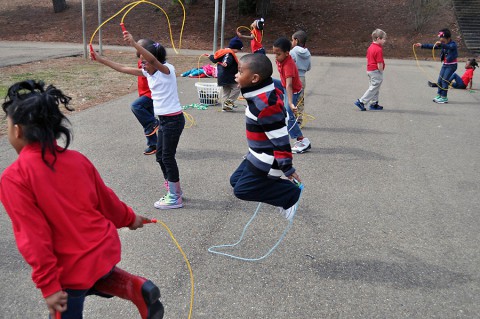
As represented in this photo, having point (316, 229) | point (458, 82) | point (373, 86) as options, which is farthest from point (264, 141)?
point (458, 82)

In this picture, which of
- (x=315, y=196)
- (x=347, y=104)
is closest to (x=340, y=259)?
(x=315, y=196)

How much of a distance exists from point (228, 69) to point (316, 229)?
5.33 m

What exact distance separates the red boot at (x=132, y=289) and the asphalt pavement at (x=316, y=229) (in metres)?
0.80

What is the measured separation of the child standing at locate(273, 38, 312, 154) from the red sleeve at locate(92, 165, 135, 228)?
14.2 feet

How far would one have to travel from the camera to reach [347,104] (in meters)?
10.4

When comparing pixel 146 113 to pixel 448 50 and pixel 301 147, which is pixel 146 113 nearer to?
pixel 301 147

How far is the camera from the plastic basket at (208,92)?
31.4ft

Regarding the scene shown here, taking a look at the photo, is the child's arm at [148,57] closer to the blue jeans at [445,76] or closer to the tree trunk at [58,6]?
the blue jeans at [445,76]

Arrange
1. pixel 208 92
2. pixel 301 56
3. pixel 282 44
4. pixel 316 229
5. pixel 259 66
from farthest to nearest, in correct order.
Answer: pixel 208 92 < pixel 301 56 < pixel 282 44 < pixel 316 229 < pixel 259 66

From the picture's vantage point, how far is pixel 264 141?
356 cm

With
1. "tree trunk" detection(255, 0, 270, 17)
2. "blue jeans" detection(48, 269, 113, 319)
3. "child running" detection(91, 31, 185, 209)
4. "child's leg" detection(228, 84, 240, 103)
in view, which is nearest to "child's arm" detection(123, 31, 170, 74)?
"child running" detection(91, 31, 185, 209)

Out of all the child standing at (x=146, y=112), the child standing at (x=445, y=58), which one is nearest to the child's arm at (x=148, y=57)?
the child standing at (x=146, y=112)

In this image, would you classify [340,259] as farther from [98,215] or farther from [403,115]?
[403,115]

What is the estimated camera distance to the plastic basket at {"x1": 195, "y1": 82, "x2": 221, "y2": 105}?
Answer: 959cm
